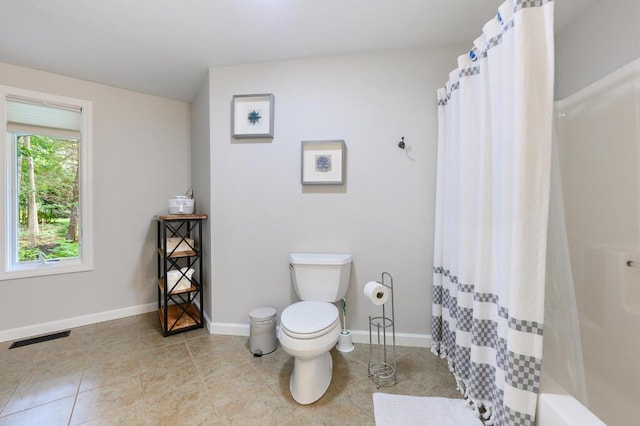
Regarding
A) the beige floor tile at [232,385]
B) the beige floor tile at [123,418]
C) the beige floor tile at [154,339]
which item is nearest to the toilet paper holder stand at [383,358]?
the beige floor tile at [232,385]

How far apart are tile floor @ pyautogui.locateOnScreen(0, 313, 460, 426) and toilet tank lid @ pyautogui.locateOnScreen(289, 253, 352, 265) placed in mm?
700

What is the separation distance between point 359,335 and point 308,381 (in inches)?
28.3

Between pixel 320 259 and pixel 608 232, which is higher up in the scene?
pixel 608 232

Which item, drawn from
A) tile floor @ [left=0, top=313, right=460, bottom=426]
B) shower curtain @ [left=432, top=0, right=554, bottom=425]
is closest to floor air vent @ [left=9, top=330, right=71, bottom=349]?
tile floor @ [left=0, top=313, right=460, bottom=426]

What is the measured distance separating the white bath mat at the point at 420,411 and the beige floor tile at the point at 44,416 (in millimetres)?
1657

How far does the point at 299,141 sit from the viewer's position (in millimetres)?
2139

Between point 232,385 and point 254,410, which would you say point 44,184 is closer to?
point 232,385

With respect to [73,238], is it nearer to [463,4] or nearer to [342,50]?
[342,50]

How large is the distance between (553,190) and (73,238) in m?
3.65

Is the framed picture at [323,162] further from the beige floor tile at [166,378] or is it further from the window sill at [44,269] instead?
the window sill at [44,269]

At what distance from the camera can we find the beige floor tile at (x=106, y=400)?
141 cm

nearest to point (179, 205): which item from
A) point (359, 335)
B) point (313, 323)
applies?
point (313, 323)

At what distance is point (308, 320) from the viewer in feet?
5.09

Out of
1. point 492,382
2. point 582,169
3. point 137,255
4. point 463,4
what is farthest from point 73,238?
point 582,169
